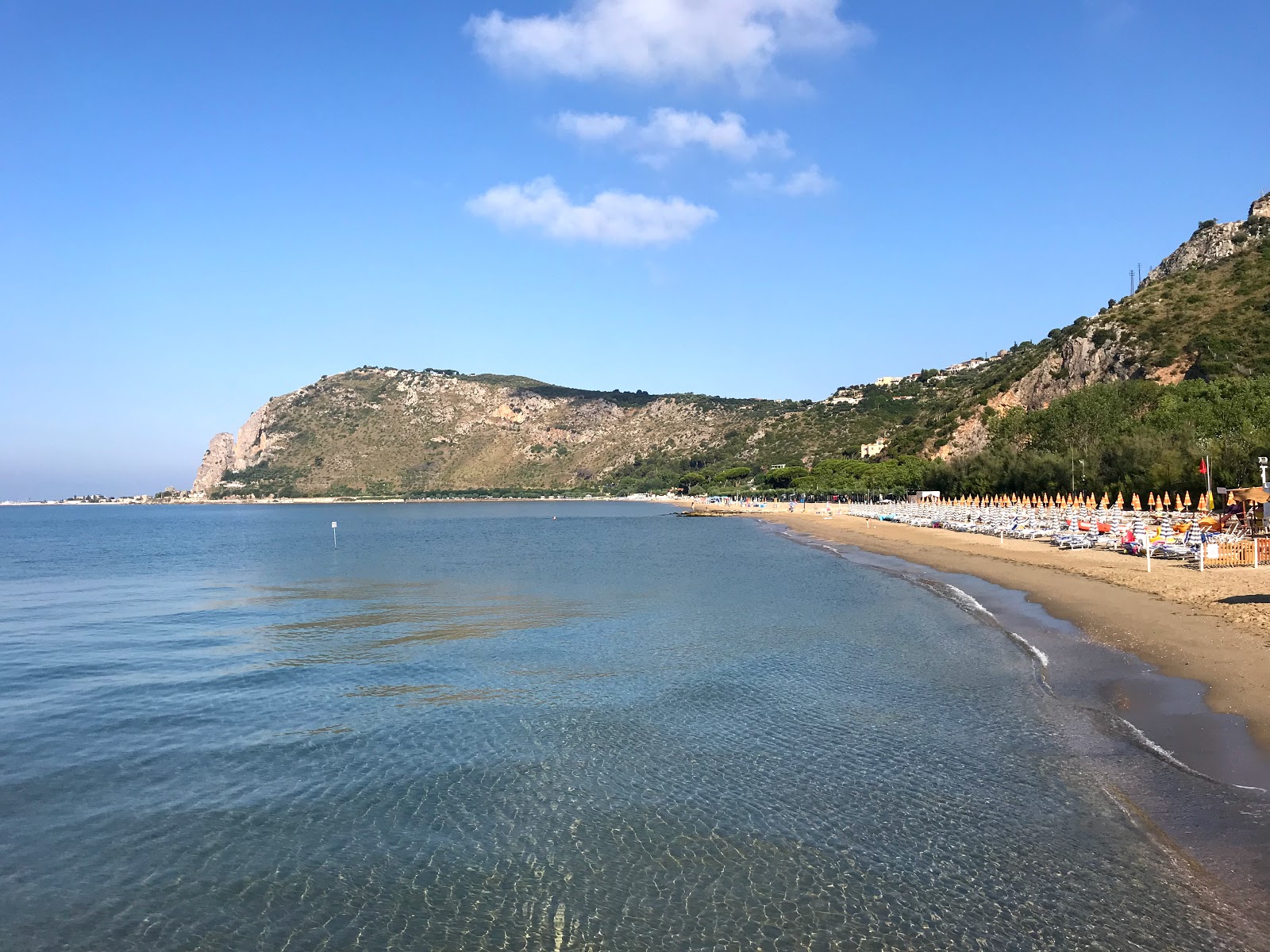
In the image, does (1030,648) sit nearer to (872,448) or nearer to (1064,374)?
(1064,374)

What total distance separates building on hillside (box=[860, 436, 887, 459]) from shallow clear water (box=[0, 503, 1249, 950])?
123m

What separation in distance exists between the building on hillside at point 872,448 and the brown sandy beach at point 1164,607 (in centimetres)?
10258

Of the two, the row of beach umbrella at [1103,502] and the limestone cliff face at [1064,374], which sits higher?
the limestone cliff face at [1064,374]

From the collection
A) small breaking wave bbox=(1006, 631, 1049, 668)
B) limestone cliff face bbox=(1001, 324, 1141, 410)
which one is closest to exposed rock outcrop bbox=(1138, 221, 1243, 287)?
limestone cliff face bbox=(1001, 324, 1141, 410)

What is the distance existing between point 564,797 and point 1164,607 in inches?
621

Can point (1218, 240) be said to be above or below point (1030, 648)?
above

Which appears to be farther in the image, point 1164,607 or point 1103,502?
point 1103,502

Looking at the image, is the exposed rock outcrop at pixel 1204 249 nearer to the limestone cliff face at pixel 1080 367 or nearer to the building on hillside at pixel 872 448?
the limestone cliff face at pixel 1080 367

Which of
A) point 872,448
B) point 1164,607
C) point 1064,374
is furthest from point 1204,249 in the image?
point 1164,607

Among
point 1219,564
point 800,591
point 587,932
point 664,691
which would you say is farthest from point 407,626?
point 1219,564

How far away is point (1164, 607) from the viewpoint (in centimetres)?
1947

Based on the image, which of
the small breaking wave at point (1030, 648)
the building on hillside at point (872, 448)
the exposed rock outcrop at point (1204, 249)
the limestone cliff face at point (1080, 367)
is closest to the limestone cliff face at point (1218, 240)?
the exposed rock outcrop at point (1204, 249)

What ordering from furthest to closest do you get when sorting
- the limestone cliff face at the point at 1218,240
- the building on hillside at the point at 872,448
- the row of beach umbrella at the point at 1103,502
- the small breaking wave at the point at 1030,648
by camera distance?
the building on hillside at the point at 872,448, the limestone cliff face at the point at 1218,240, the row of beach umbrella at the point at 1103,502, the small breaking wave at the point at 1030,648

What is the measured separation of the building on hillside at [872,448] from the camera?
140875 mm
